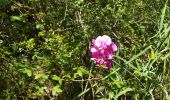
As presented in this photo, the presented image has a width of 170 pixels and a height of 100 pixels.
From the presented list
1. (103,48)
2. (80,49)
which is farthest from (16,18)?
(103,48)

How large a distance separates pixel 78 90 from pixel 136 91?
0.46 metres

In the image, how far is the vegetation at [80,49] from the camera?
261 cm

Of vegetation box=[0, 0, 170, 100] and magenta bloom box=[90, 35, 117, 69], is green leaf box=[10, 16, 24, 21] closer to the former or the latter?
vegetation box=[0, 0, 170, 100]

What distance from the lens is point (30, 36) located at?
3332mm

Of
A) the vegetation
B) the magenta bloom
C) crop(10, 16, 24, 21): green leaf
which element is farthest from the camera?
crop(10, 16, 24, 21): green leaf

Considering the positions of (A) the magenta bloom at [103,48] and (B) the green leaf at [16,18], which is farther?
(B) the green leaf at [16,18]

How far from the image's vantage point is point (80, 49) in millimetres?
3076

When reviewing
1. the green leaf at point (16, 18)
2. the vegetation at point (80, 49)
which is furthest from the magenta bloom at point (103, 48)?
the green leaf at point (16, 18)

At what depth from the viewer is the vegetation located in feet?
8.57

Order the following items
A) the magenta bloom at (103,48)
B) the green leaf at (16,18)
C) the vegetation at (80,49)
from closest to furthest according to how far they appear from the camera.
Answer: the magenta bloom at (103,48) < the vegetation at (80,49) < the green leaf at (16,18)

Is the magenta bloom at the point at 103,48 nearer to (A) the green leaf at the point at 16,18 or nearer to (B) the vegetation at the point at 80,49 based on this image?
(B) the vegetation at the point at 80,49

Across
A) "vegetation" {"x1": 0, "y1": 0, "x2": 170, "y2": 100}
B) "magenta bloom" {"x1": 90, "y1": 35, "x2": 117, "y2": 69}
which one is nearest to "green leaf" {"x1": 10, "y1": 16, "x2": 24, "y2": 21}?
"vegetation" {"x1": 0, "y1": 0, "x2": 170, "y2": 100}

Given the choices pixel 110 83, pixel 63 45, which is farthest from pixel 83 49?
pixel 110 83

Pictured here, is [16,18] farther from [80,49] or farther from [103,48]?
[103,48]
